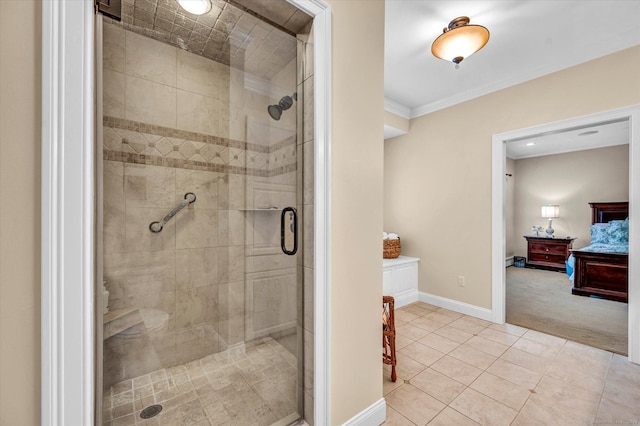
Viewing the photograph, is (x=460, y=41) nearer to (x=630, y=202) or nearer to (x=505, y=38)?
(x=505, y=38)

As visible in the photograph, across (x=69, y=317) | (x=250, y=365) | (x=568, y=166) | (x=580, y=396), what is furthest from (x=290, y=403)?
(x=568, y=166)

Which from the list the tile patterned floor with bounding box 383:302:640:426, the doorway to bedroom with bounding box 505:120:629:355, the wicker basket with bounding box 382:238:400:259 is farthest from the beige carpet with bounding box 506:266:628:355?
the wicker basket with bounding box 382:238:400:259

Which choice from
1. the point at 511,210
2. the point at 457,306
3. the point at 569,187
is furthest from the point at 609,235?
the point at 457,306

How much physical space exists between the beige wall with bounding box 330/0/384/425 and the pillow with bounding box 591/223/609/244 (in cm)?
599

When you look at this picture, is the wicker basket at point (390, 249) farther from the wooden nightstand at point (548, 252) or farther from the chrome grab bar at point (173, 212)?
the wooden nightstand at point (548, 252)

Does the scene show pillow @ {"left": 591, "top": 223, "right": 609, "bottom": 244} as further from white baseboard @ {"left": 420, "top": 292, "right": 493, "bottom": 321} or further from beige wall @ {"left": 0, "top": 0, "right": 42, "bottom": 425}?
beige wall @ {"left": 0, "top": 0, "right": 42, "bottom": 425}

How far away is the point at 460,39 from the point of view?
2041 millimetres

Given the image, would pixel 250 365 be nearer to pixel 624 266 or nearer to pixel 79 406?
pixel 79 406

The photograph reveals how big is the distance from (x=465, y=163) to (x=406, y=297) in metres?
1.90

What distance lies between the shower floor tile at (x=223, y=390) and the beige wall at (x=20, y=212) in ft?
1.94

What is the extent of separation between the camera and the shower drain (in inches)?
50.5

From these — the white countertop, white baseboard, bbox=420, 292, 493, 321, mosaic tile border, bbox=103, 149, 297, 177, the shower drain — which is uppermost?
mosaic tile border, bbox=103, 149, 297, 177

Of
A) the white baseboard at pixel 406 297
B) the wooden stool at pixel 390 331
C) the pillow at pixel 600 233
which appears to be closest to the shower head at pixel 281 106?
the wooden stool at pixel 390 331

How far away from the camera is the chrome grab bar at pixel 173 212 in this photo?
1.64 metres
